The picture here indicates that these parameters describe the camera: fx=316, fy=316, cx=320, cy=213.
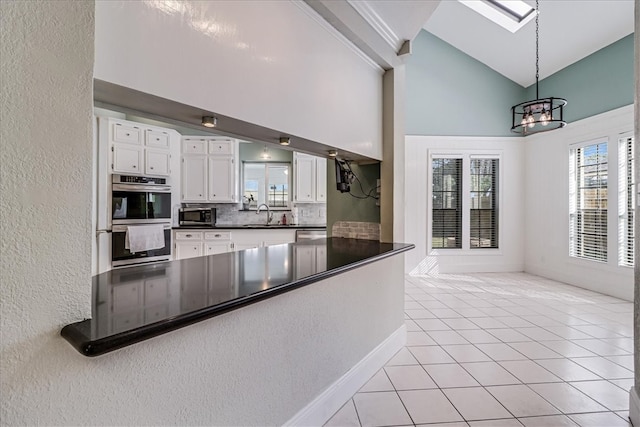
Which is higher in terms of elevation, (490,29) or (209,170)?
(490,29)

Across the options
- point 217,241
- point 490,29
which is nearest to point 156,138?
point 217,241

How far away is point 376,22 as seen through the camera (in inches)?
93.0

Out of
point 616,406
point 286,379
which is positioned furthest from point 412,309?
point 286,379

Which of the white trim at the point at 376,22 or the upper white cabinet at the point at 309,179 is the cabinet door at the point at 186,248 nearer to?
the upper white cabinet at the point at 309,179

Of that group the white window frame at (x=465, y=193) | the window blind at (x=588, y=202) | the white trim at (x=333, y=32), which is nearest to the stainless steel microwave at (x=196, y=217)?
the white trim at (x=333, y=32)

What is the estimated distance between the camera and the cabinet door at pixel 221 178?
5449mm

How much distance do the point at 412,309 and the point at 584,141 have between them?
366 centimetres

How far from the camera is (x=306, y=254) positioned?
2.18 m

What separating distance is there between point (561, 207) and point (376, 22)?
458 cm

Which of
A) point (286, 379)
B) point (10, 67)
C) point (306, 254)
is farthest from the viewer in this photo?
point (306, 254)

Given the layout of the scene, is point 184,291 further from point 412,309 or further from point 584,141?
point 584,141

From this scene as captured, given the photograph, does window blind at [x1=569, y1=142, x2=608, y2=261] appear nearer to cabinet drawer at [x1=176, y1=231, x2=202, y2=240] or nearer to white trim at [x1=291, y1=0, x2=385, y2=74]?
white trim at [x1=291, y1=0, x2=385, y2=74]

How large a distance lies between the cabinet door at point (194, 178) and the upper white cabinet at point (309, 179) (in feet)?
5.24

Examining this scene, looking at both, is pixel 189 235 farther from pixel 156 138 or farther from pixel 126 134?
pixel 126 134
